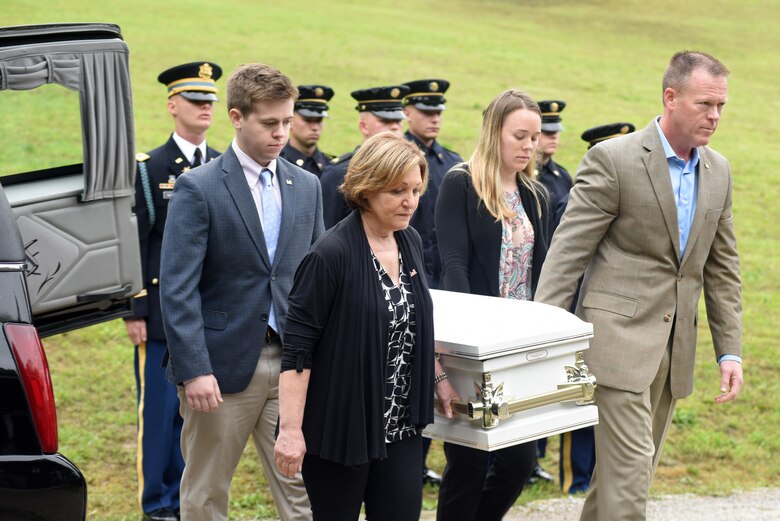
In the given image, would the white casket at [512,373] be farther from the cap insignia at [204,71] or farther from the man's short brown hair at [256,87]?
the cap insignia at [204,71]

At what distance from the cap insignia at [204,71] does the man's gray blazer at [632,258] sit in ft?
8.30

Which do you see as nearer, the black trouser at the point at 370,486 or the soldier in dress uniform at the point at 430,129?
the black trouser at the point at 370,486

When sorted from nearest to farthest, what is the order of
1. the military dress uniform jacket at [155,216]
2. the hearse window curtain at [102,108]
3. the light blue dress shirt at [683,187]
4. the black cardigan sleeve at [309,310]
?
the black cardigan sleeve at [309,310] < the hearse window curtain at [102,108] < the light blue dress shirt at [683,187] < the military dress uniform jacket at [155,216]

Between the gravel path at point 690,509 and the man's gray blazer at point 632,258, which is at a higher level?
the man's gray blazer at point 632,258

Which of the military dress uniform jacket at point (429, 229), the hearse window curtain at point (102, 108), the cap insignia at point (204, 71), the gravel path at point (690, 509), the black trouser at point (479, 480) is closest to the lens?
the hearse window curtain at point (102, 108)

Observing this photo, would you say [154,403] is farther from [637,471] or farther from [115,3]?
[115,3]

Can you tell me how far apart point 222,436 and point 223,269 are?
0.65m

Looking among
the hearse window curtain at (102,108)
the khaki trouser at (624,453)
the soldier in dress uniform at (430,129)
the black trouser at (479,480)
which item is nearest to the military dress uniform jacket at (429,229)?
the soldier in dress uniform at (430,129)

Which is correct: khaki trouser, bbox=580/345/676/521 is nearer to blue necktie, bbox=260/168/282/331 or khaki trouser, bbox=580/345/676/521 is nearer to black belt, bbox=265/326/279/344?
black belt, bbox=265/326/279/344

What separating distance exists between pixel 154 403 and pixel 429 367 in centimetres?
269

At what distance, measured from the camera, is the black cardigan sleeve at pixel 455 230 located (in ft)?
17.6

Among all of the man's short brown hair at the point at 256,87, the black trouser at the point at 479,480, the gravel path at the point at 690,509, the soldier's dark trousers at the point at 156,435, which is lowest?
the gravel path at the point at 690,509

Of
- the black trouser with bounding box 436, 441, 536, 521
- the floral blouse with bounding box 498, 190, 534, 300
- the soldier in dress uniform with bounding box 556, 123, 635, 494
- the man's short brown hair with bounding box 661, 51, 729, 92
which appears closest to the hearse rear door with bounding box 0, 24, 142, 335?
the black trouser with bounding box 436, 441, 536, 521

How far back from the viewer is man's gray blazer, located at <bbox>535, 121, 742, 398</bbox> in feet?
15.6
